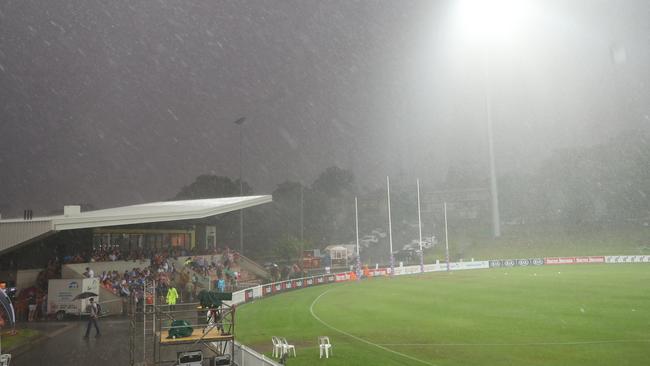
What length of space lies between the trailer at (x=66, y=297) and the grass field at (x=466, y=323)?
8.20 metres

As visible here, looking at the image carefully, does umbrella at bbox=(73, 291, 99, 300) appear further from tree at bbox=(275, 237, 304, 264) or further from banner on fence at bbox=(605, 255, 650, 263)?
banner on fence at bbox=(605, 255, 650, 263)

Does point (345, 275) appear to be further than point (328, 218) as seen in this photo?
No

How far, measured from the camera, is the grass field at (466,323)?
16.9 m

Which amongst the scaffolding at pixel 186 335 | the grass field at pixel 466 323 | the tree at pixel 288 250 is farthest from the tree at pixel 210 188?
the scaffolding at pixel 186 335

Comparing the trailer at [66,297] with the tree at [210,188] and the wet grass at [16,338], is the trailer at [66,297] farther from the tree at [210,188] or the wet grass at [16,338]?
the tree at [210,188]

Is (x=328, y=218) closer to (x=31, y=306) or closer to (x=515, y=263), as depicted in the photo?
(x=515, y=263)

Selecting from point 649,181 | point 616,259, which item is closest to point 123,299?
point 616,259

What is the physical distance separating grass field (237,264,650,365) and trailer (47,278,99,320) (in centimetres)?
820

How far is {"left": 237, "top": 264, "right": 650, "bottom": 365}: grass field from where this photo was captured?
16.9 m

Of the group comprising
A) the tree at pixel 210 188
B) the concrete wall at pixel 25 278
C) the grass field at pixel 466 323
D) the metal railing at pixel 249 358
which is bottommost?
the grass field at pixel 466 323

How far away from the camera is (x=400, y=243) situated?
99.6 m

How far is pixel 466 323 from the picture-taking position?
75.5 ft

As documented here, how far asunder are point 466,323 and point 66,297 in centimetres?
2032

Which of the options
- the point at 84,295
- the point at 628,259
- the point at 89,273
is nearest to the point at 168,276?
the point at 89,273
